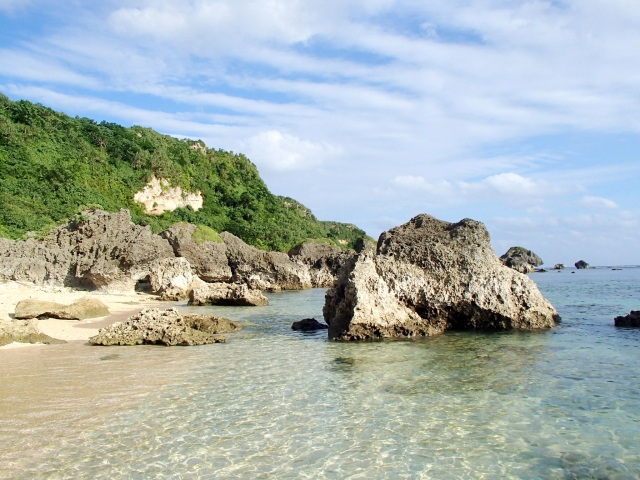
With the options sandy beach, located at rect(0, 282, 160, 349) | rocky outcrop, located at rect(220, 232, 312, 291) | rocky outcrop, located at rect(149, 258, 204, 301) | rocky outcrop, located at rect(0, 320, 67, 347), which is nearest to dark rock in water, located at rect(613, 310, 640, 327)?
sandy beach, located at rect(0, 282, 160, 349)

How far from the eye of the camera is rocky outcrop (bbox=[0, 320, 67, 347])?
11.6m

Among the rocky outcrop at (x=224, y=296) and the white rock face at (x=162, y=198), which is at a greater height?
the white rock face at (x=162, y=198)

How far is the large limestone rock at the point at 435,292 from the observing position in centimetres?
1287

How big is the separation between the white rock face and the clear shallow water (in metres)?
39.0

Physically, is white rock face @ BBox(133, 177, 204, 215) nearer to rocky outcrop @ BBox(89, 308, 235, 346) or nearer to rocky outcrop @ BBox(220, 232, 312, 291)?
rocky outcrop @ BBox(220, 232, 312, 291)

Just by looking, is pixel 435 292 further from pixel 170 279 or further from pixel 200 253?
pixel 200 253

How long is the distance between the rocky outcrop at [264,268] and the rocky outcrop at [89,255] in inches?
349

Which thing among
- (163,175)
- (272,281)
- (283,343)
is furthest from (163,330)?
(163,175)

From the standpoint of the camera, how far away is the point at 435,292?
13.6 m

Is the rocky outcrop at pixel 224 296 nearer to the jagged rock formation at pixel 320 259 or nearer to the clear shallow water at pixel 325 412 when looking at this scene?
the clear shallow water at pixel 325 412

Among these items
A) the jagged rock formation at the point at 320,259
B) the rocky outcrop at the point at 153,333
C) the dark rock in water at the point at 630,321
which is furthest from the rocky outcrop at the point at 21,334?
the jagged rock formation at the point at 320,259

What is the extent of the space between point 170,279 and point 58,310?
11.2m

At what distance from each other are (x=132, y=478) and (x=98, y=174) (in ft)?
147

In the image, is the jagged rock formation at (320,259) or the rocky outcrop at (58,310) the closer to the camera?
the rocky outcrop at (58,310)
